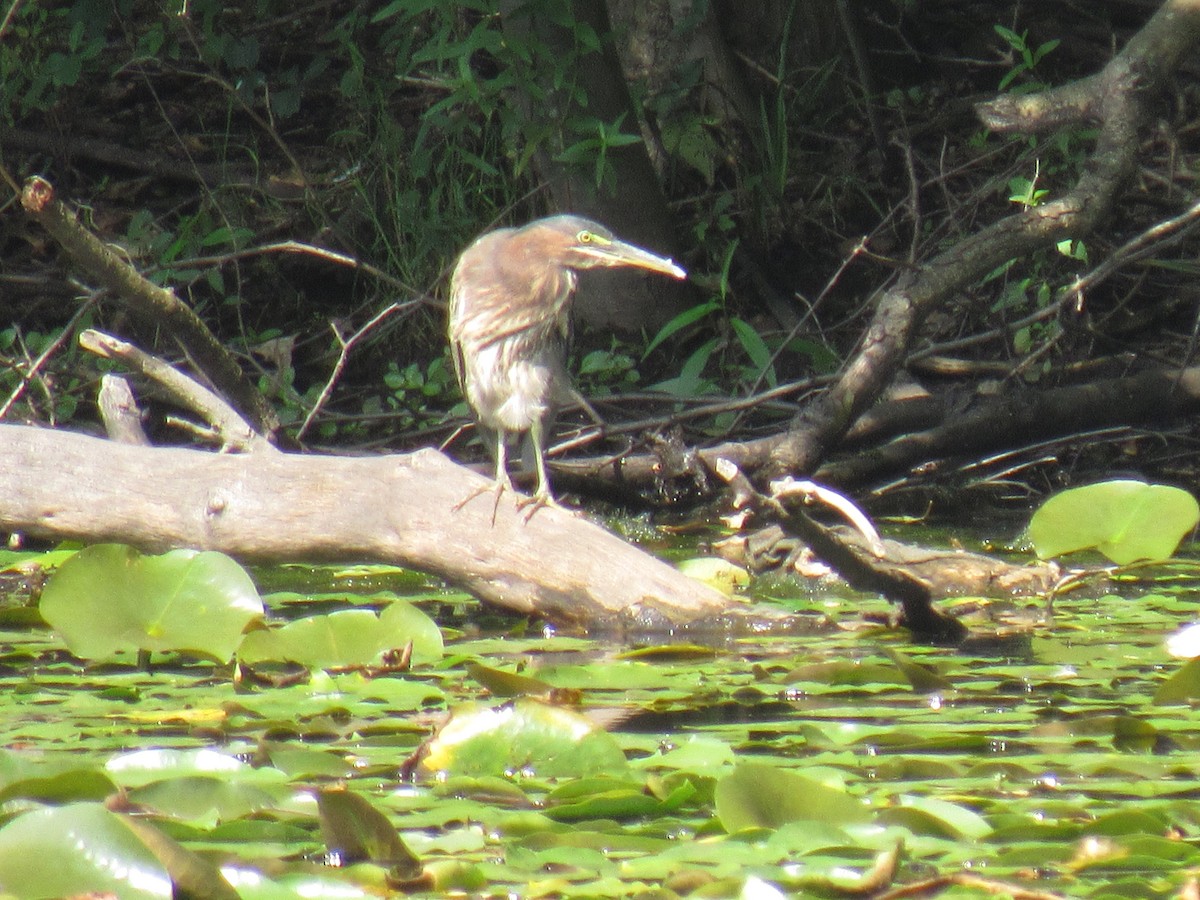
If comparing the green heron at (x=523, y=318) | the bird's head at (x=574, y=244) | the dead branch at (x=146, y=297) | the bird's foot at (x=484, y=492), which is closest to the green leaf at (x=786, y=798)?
the bird's foot at (x=484, y=492)

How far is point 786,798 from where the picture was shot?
2156 mm

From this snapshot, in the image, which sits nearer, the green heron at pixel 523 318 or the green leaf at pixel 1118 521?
the green leaf at pixel 1118 521

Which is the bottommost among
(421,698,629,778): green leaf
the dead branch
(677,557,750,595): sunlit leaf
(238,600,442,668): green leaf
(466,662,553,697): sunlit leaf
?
(421,698,629,778): green leaf

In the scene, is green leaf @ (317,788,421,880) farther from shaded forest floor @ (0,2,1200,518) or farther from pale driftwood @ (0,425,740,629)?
shaded forest floor @ (0,2,1200,518)

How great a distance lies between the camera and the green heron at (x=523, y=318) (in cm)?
517

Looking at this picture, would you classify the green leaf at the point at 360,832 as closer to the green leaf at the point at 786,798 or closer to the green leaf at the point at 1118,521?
the green leaf at the point at 786,798

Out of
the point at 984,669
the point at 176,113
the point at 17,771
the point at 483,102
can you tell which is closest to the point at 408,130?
the point at 176,113

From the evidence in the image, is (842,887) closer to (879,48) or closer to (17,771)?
(17,771)

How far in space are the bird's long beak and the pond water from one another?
165cm

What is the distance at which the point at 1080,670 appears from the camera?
330 centimetres

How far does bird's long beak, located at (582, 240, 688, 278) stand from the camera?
5.13m

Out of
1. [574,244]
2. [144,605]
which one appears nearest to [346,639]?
[144,605]

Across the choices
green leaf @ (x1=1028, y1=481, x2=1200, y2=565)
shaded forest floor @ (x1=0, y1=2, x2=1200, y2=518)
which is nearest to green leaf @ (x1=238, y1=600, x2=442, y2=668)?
green leaf @ (x1=1028, y1=481, x2=1200, y2=565)

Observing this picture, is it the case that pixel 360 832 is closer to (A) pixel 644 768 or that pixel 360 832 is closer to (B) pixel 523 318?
(A) pixel 644 768
